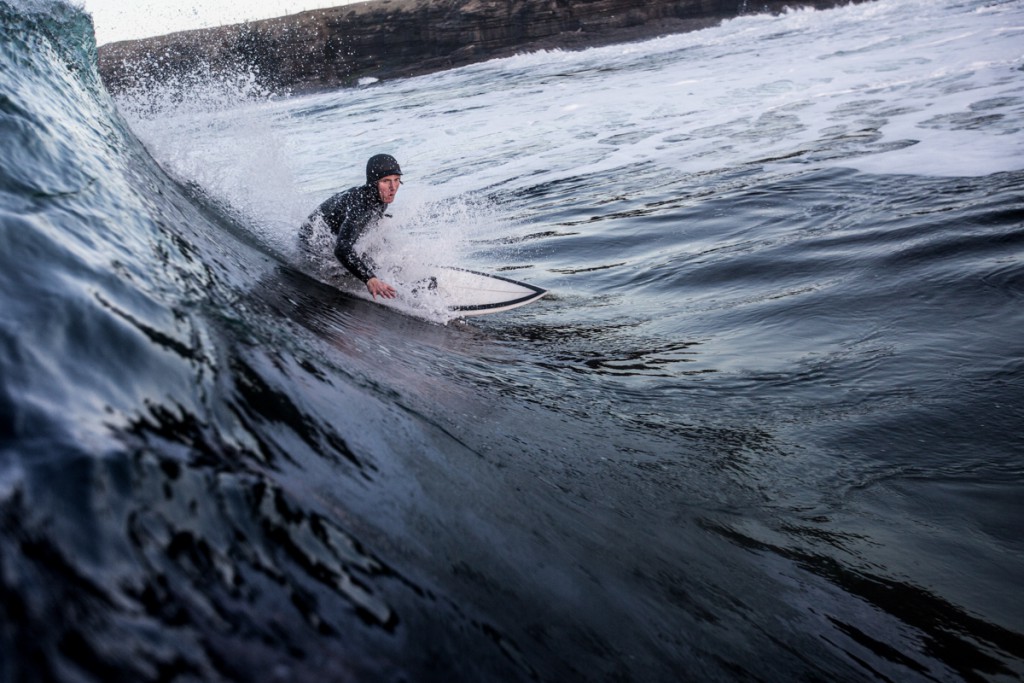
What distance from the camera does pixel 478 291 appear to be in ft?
21.5

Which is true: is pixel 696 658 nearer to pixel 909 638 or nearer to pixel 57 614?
pixel 909 638

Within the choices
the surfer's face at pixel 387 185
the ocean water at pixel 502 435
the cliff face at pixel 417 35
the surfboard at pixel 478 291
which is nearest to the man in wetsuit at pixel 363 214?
the surfer's face at pixel 387 185

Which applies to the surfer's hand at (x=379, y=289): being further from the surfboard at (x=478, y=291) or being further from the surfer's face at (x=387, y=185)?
the surfer's face at (x=387, y=185)

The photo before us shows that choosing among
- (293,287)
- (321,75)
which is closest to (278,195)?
(293,287)

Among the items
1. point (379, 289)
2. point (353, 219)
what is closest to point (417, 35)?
point (353, 219)

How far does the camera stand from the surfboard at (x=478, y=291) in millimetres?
6387

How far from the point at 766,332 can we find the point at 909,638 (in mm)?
3090

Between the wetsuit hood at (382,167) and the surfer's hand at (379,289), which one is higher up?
the wetsuit hood at (382,167)

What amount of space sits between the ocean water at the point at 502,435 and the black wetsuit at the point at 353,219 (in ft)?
1.02

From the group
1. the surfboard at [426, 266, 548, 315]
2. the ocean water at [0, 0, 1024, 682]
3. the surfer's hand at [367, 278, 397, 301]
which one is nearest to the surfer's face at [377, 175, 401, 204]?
the ocean water at [0, 0, 1024, 682]

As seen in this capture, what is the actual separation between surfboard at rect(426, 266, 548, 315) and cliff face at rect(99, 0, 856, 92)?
42.7 meters

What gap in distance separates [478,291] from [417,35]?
160 feet

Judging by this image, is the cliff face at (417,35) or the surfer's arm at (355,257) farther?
the cliff face at (417,35)

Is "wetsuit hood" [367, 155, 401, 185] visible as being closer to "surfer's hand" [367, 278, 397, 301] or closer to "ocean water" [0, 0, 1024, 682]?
"ocean water" [0, 0, 1024, 682]
